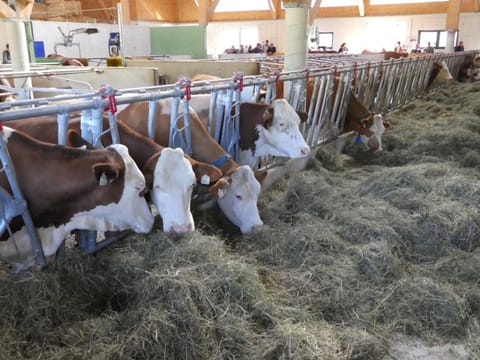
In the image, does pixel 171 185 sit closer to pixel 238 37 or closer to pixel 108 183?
pixel 108 183

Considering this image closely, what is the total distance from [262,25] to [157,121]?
93.1 feet

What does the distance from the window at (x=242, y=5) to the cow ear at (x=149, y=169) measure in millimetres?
28490

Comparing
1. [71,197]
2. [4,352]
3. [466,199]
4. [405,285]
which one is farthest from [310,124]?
[4,352]

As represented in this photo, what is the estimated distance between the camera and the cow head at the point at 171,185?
3.36 metres

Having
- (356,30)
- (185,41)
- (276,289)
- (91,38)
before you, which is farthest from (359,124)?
(356,30)

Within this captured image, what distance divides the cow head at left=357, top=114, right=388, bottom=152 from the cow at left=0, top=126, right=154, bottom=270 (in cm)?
522

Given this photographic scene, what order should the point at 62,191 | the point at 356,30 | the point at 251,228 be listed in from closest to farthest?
the point at 62,191 < the point at 251,228 < the point at 356,30

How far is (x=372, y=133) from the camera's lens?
305 inches

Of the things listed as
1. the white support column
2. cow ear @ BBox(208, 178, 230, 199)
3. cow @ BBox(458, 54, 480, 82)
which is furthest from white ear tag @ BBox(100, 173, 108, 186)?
cow @ BBox(458, 54, 480, 82)

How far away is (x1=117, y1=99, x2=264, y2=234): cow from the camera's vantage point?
4223 mm

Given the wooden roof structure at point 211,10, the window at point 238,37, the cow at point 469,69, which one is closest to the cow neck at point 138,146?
the cow at point 469,69

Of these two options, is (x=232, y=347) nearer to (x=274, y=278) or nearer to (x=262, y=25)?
(x=274, y=278)

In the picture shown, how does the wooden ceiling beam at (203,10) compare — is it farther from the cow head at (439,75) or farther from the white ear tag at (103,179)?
the white ear tag at (103,179)

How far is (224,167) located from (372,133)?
419cm
